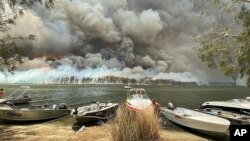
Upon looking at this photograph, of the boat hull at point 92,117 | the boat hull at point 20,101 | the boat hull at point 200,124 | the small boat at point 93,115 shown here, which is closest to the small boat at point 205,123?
the boat hull at point 200,124

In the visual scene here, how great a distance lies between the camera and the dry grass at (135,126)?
1206 centimetres

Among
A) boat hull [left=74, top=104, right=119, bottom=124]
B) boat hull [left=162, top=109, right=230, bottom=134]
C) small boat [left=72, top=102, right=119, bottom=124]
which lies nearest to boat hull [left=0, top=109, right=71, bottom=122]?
small boat [left=72, top=102, right=119, bottom=124]

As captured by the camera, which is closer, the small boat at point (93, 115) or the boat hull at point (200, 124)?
the boat hull at point (200, 124)

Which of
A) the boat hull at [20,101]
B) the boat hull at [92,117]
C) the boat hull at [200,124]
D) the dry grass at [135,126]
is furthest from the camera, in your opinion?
the boat hull at [20,101]

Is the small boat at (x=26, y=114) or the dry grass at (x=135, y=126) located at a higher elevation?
the dry grass at (x=135, y=126)

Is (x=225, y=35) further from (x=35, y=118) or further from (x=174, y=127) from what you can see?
(x=35, y=118)

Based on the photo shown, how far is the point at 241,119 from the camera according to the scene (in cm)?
2266

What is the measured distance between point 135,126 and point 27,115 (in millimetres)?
14844

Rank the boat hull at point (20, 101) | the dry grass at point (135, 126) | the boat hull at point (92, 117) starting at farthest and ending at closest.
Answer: the boat hull at point (20, 101) → the boat hull at point (92, 117) → the dry grass at point (135, 126)

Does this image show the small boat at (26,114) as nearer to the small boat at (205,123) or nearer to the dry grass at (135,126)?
the small boat at (205,123)

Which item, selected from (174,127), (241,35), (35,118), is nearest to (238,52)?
(241,35)

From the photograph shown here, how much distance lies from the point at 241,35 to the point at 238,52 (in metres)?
1.06

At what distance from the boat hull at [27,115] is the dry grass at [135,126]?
13.6m

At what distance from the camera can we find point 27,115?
24.3 meters
